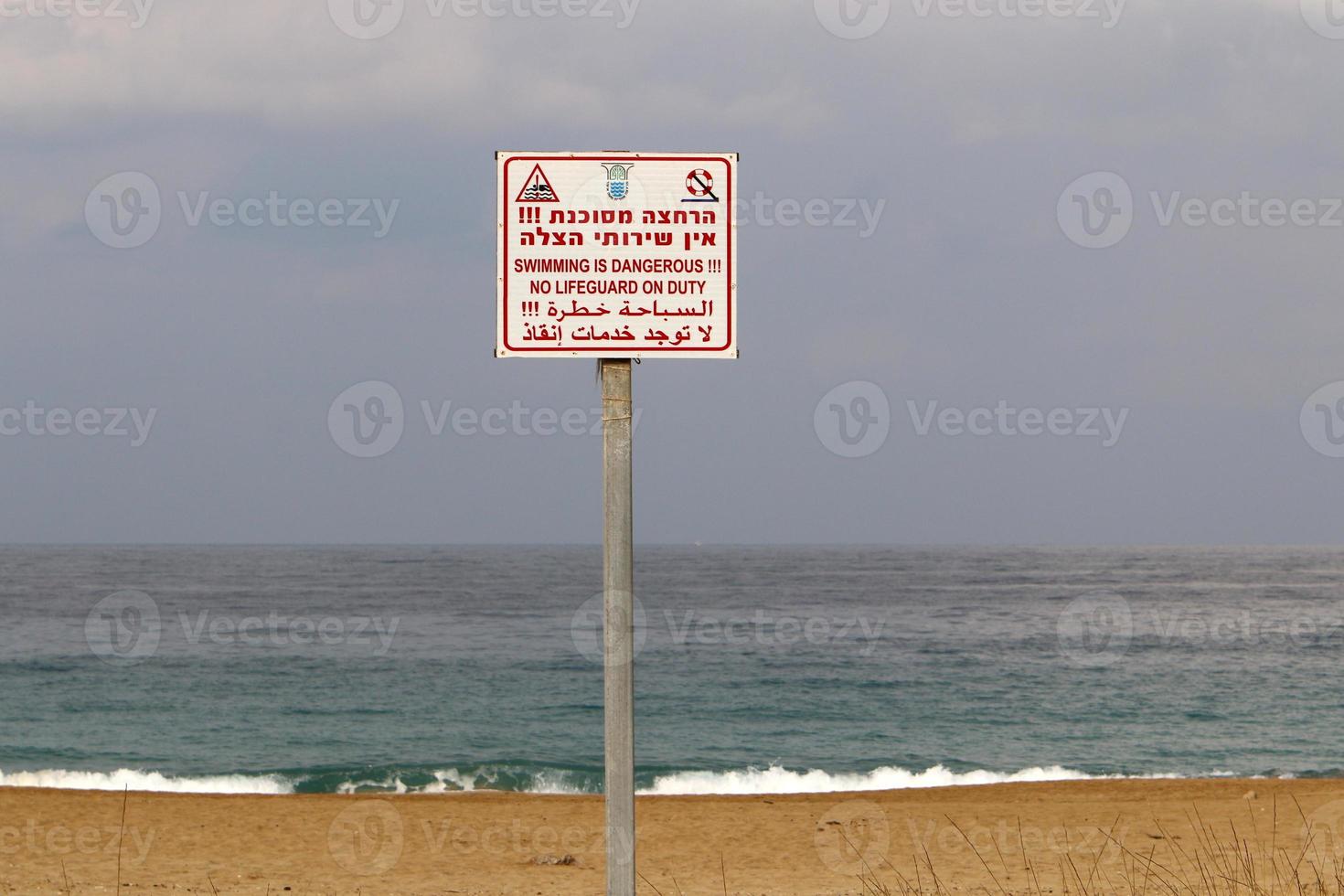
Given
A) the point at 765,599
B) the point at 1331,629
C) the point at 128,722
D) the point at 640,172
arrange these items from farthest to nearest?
the point at 765,599
the point at 1331,629
the point at 128,722
the point at 640,172

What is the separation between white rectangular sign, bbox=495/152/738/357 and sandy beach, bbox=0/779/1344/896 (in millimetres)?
7317

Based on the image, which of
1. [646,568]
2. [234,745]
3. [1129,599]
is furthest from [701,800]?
[646,568]

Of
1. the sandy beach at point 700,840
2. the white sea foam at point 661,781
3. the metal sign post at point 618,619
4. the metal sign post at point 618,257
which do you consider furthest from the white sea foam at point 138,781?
the metal sign post at point 618,257

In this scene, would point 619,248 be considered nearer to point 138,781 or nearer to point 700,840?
point 700,840

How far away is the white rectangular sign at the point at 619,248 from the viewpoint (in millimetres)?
4707

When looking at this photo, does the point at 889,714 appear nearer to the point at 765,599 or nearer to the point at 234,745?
the point at 234,745

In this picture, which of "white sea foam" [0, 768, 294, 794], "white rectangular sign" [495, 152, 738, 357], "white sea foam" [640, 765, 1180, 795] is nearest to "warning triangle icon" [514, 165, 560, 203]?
"white rectangular sign" [495, 152, 738, 357]

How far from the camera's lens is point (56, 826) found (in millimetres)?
15703

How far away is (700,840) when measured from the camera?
1522 cm

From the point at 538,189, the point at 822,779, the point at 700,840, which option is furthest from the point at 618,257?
the point at 822,779

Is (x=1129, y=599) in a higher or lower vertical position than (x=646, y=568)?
lower

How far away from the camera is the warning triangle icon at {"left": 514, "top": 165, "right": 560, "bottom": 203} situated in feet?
15.4

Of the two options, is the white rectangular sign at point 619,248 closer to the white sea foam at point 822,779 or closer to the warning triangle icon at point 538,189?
the warning triangle icon at point 538,189

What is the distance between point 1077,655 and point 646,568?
74.7 meters
